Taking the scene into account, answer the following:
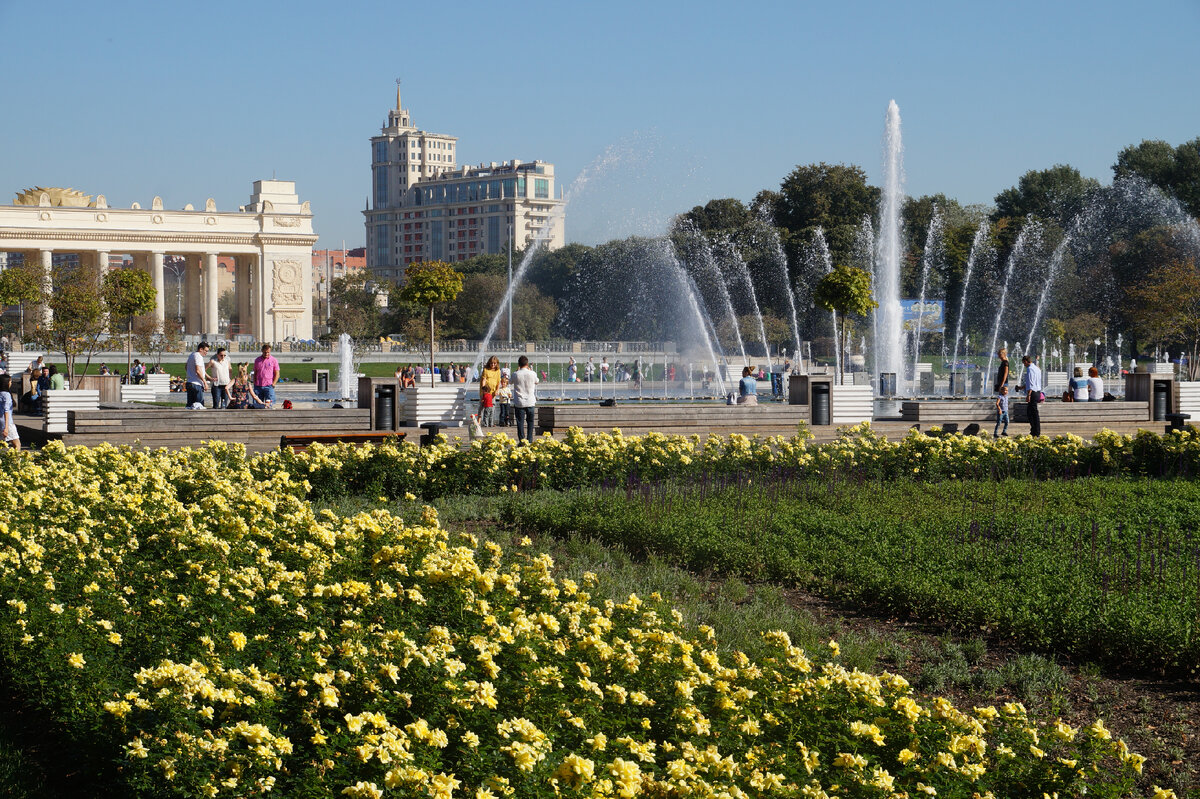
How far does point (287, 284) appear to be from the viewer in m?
91.1

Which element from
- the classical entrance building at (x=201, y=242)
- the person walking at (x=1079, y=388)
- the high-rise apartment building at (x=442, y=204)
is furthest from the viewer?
the high-rise apartment building at (x=442, y=204)

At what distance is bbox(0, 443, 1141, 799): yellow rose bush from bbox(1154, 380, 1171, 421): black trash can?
1683 cm

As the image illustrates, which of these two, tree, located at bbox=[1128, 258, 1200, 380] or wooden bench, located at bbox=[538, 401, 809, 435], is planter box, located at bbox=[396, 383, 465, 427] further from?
tree, located at bbox=[1128, 258, 1200, 380]

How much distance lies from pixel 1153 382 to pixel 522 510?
47.6ft

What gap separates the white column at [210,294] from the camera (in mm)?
89375

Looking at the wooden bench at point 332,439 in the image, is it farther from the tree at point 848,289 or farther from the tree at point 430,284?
the tree at point 848,289

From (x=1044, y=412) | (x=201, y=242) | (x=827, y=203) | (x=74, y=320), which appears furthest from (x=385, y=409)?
(x=201, y=242)

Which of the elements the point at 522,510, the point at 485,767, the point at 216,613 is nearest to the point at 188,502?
the point at 522,510

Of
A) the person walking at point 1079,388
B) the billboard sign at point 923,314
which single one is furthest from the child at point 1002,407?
the billboard sign at point 923,314

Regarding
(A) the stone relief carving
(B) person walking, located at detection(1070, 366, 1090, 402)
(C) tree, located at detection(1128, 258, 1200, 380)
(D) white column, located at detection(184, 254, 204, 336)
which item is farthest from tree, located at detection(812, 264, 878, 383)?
(D) white column, located at detection(184, 254, 204, 336)

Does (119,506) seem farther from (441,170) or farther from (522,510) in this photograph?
(441,170)

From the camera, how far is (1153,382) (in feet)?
67.1

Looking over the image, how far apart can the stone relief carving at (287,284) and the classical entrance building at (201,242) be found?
3.0 inches

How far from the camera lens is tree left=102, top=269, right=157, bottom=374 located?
42.3 m
